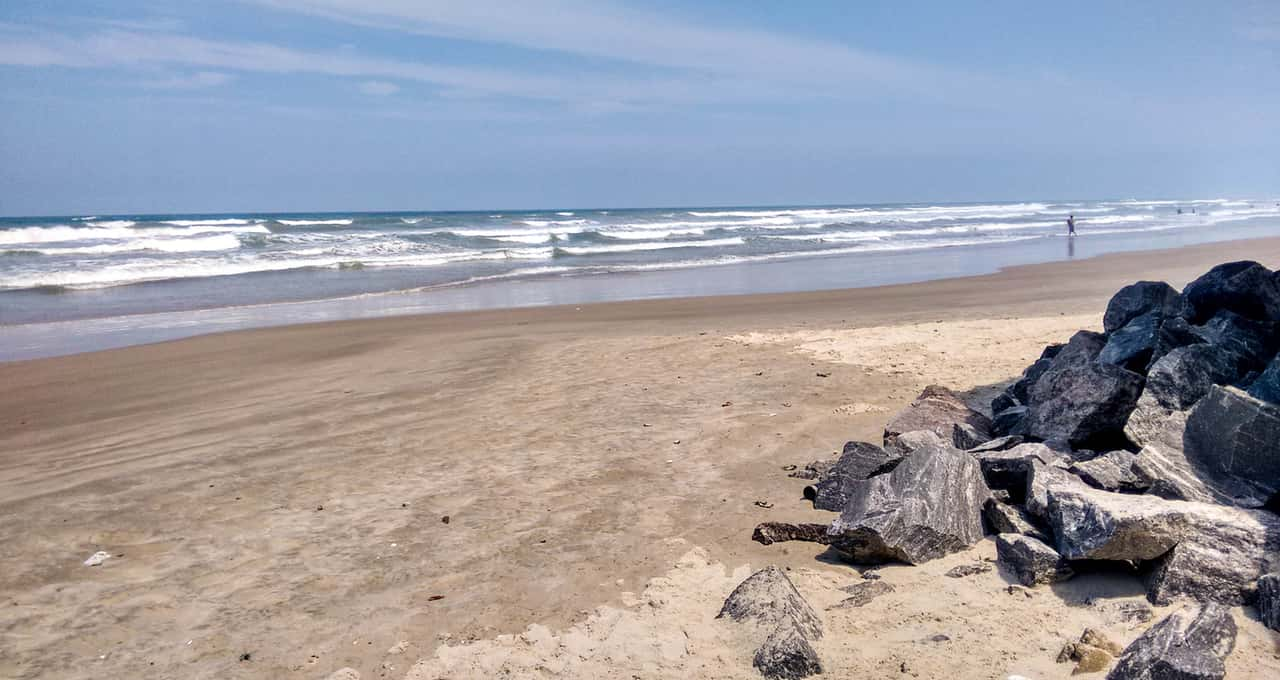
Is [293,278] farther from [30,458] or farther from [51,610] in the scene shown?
[51,610]

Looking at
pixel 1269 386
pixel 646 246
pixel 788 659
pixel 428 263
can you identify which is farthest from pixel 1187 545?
pixel 646 246

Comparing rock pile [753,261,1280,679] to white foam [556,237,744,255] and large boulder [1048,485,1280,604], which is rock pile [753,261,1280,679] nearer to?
large boulder [1048,485,1280,604]

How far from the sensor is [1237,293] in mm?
5848

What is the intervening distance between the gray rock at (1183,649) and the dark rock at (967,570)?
853 millimetres

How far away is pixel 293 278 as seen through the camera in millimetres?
23422

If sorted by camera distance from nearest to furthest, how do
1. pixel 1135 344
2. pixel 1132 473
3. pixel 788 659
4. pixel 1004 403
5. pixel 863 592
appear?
pixel 788 659 < pixel 863 592 < pixel 1132 473 < pixel 1135 344 < pixel 1004 403

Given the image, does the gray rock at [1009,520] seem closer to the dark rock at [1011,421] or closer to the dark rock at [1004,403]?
the dark rock at [1011,421]

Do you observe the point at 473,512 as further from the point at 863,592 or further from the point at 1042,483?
the point at 1042,483

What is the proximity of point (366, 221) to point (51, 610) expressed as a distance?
1906 inches

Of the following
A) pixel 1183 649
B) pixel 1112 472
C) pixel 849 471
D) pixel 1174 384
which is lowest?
pixel 1183 649

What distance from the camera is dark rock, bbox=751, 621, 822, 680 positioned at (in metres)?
3.47

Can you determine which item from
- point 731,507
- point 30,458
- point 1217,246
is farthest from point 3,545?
point 1217,246

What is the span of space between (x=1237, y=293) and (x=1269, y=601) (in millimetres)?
2987

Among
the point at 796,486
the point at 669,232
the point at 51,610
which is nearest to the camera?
the point at 51,610
